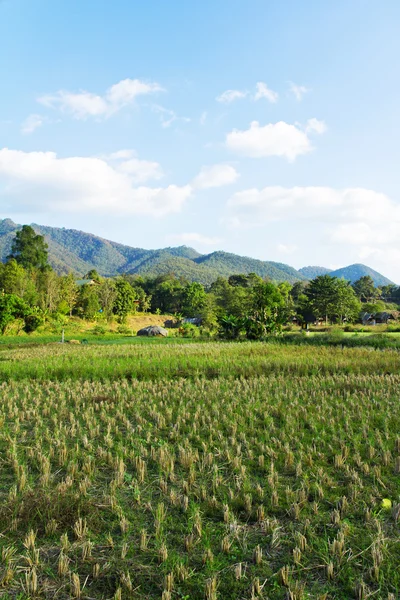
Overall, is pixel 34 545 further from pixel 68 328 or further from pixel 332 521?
pixel 68 328

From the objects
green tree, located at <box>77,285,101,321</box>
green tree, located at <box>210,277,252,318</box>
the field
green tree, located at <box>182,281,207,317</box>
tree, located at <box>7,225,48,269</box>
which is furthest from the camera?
green tree, located at <box>182,281,207,317</box>

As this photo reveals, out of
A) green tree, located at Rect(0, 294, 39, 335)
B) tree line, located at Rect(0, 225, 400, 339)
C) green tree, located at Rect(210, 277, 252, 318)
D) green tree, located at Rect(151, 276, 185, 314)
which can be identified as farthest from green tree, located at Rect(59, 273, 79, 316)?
A: green tree, located at Rect(151, 276, 185, 314)

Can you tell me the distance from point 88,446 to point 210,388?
4018 millimetres

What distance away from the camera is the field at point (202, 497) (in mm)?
2537

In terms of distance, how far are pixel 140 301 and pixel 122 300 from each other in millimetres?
12694

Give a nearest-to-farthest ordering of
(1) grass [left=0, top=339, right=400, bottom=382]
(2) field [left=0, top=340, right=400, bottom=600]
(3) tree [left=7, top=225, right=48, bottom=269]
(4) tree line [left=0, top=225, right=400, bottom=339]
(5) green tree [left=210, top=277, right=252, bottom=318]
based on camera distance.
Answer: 1. (2) field [left=0, top=340, right=400, bottom=600]
2. (1) grass [left=0, top=339, right=400, bottom=382]
3. (4) tree line [left=0, top=225, right=400, bottom=339]
4. (5) green tree [left=210, top=277, right=252, bottom=318]
5. (3) tree [left=7, top=225, right=48, bottom=269]

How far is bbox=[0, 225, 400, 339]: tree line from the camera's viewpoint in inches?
977

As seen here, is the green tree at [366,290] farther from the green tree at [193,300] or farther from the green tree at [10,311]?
the green tree at [10,311]

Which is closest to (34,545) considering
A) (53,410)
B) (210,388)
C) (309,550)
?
(309,550)

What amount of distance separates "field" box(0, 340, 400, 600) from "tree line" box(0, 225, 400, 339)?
56.4ft

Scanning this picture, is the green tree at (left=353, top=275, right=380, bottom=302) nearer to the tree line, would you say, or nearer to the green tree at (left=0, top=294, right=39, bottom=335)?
the tree line

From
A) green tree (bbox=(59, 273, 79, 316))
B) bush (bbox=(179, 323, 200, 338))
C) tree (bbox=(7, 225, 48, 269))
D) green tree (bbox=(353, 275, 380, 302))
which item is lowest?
bush (bbox=(179, 323, 200, 338))

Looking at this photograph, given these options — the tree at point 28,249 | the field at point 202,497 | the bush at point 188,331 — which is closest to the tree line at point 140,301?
the tree at point 28,249

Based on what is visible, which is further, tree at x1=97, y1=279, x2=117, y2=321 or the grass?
tree at x1=97, y1=279, x2=117, y2=321
